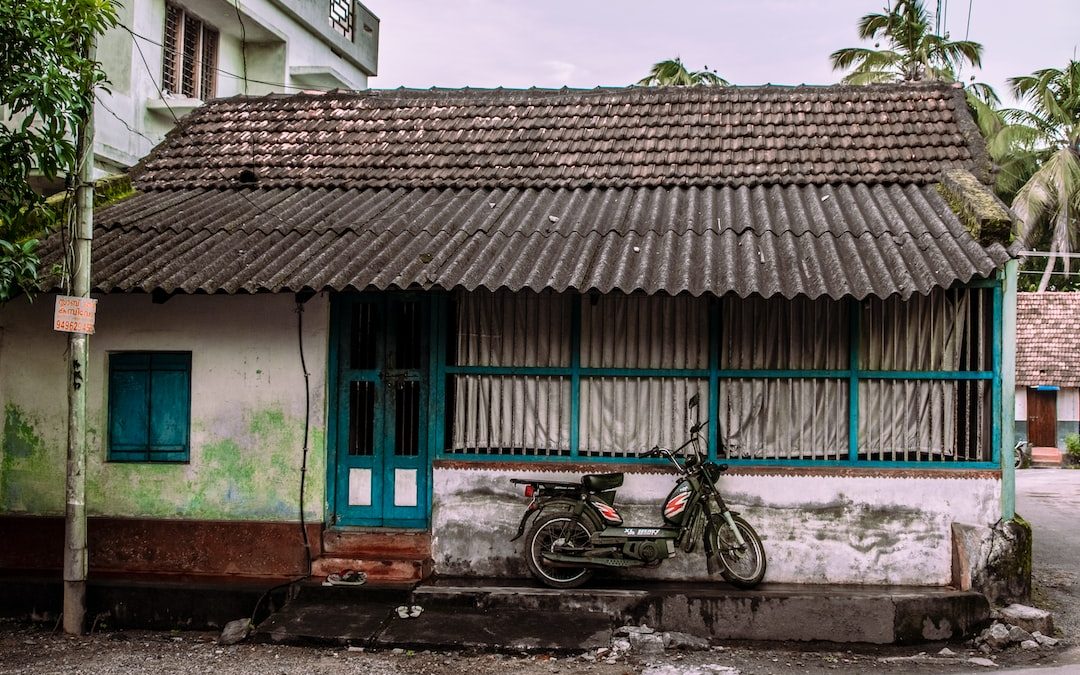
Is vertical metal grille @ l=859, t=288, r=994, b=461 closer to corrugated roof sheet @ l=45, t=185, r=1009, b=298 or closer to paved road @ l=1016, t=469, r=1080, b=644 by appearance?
corrugated roof sheet @ l=45, t=185, r=1009, b=298

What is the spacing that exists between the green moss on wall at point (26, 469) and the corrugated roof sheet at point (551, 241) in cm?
165

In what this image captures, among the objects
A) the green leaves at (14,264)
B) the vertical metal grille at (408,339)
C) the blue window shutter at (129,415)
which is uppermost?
the green leaves at (14,264)

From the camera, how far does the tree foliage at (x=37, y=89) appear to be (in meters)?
6.66

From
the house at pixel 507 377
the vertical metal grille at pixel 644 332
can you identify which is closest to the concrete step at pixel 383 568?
the house at pixel 507 377

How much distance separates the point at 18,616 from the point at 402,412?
148 inches

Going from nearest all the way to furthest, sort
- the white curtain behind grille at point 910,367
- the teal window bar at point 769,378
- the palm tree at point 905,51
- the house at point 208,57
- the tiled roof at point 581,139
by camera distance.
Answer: the teal window bar at point 769,378 < the white curtain behind grille at point 910,367 < the tiled roof at point 581,139 < the house at point 208,57 < the palm tree at point 905,51

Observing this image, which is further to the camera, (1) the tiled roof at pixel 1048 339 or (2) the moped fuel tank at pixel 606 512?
(1) the tiled roof at pixel 1048 339

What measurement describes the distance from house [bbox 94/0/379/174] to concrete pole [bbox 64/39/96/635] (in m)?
3.09

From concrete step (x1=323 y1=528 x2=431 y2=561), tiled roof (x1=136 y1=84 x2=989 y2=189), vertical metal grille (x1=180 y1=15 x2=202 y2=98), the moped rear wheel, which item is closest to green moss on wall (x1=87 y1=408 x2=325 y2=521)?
concrete step (x1=323 y1=528 x2=431 y2=561)

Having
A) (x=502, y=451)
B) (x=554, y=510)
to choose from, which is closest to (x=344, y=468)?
(x=502, y=451)

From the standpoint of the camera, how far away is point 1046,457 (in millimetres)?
25859

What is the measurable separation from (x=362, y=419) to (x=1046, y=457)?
23.8 meters

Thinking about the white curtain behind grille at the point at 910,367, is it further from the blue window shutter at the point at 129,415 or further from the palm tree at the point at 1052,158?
the palm tree at the point at 1052,158

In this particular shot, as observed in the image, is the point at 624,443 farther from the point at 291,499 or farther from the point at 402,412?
the point at 291,499
